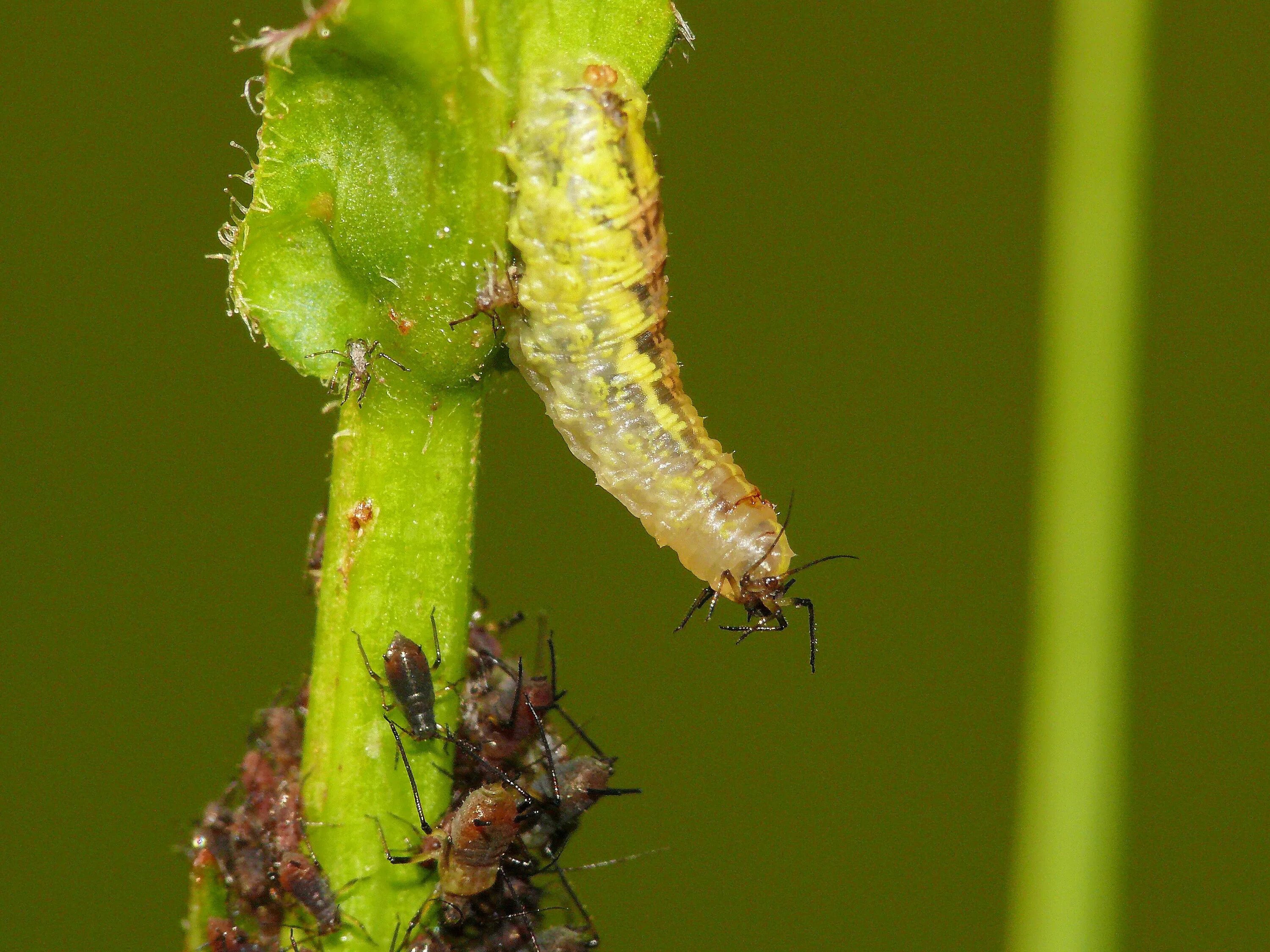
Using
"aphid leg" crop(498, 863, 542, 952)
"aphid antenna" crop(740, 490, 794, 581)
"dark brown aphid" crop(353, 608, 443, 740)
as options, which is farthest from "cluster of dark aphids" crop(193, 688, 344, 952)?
"aphid antenna" crop(740, 490, 794, 581)

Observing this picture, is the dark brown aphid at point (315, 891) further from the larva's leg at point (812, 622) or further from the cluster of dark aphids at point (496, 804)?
the larva's leg at point (812, 622)

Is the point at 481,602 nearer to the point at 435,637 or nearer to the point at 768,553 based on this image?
the point at 768,553

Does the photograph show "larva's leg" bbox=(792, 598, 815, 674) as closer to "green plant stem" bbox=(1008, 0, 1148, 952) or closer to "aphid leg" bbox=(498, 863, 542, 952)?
"aphid leg" bbox=(498, 863, 542, 952)

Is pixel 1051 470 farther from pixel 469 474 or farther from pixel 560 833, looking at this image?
pixel 469 474

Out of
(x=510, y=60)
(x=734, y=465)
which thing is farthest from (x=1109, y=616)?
(x=510, y=60)

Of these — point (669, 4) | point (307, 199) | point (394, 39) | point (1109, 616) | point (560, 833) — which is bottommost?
point (560, 833)

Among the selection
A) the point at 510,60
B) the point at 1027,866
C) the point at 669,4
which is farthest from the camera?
the point at 1027,866
